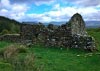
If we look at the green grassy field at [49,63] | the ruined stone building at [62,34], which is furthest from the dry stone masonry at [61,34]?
the green grassy field at [49,63]

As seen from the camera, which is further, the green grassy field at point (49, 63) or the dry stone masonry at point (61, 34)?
the dry stone masonry at point (61, 34)

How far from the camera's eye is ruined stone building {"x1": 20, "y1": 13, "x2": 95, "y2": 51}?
26797mm

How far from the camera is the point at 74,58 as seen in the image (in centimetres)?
2053

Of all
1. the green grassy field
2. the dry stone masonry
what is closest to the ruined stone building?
the dry stone masonry

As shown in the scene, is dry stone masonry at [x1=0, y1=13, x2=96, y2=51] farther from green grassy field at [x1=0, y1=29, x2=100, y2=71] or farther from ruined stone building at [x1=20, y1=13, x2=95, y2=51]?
green grassy field at [x1=0, y1=29, x2=100, y2=71]

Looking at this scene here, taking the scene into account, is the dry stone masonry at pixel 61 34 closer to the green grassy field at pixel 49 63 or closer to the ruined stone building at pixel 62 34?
the ruined stone building at pixel 62 34

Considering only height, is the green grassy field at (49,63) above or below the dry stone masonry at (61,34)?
below

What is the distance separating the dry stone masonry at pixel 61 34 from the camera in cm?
2677

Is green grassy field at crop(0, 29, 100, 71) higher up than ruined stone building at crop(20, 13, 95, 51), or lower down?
lower down

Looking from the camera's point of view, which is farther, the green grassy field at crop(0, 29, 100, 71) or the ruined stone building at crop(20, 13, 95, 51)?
the ruined stone building at crop(20, 13, 95, 51)

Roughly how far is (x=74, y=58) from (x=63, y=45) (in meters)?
7.11

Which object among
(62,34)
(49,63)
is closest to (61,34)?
(62,34)

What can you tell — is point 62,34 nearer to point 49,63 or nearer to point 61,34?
point 61,34

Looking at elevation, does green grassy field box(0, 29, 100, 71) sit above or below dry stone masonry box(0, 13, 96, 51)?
below
